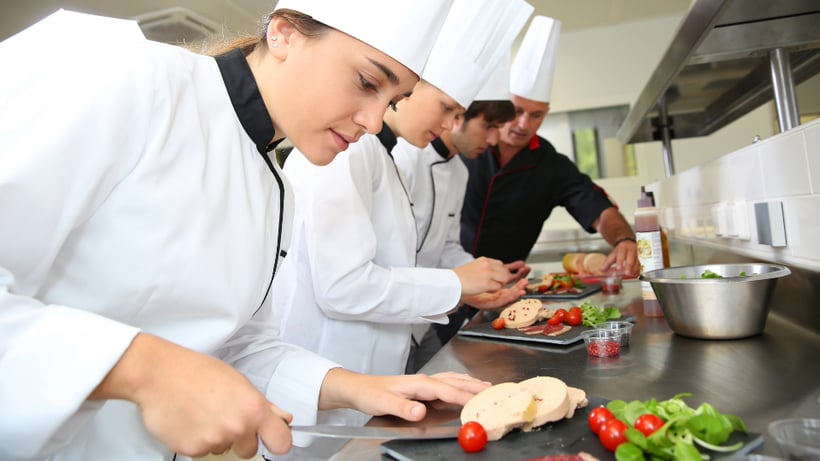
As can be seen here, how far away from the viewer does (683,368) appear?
1.06m

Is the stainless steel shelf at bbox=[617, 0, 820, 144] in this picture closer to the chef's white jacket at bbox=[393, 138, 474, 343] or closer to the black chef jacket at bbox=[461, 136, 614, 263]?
the black chef jacket at bbox=[461, 136, 614, 263]

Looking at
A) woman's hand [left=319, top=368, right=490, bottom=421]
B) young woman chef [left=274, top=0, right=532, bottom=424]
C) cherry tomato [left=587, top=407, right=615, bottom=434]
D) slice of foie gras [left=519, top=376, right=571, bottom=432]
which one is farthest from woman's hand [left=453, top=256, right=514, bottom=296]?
cherry tomato [left=587, top=407, right=615, bottom=434]

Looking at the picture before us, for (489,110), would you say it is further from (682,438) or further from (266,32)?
(682,438)

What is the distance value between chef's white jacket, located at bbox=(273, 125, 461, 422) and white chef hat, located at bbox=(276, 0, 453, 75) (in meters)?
0.45

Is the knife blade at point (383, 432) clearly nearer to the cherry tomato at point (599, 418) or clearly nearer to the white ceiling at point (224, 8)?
the cherry tomato at point (599, 418)

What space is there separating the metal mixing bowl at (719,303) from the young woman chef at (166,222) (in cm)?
54

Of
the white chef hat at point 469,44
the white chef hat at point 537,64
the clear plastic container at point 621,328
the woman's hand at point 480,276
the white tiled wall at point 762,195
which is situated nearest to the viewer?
the white tiled wall at point 762,195

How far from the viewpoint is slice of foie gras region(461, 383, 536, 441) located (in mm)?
764

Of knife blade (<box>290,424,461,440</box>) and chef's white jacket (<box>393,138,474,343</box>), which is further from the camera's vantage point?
chef's white jacket (<box>393,138,474,343</box>)

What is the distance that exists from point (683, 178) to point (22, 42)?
7.93 feet

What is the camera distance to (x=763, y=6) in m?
1.23

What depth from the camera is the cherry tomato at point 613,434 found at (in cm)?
69

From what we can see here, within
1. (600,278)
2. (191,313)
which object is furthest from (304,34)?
(600,278)

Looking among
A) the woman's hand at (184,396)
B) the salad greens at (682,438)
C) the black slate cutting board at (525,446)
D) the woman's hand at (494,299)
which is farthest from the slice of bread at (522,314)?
the woman's hand at (184,396)
